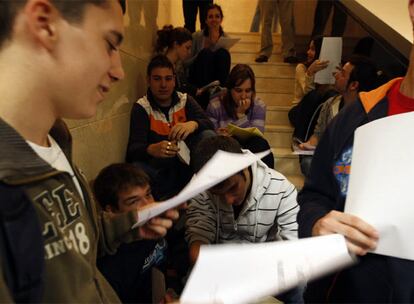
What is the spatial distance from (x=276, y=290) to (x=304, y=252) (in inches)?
4.1

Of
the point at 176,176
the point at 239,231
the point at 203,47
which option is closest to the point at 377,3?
the point at 203,47

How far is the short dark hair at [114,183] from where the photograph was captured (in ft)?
4.29

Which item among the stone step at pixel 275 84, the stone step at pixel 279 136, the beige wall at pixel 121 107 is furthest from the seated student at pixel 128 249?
the stone step at pixel 275 84

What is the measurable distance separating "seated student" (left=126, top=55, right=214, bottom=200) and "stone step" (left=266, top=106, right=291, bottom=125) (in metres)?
1.30

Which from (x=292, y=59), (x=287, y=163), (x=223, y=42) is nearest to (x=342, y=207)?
(x=287, y=163)

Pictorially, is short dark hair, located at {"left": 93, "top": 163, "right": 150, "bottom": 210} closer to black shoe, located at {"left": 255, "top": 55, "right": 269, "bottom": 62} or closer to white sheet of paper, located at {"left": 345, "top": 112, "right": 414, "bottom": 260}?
white sheet of paper, located at {"left": 345, "top": 112, "right": 414, "bottom": 260}

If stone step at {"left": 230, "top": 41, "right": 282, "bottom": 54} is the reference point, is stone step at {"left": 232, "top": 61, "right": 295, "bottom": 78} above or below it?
below

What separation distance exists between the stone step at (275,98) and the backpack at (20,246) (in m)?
3.45

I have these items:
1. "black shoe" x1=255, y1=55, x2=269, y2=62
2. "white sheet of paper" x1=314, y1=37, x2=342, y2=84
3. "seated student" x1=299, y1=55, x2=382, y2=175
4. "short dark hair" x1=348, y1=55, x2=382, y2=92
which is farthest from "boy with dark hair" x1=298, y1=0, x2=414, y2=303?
"black shoe" x1=255, y1=55, x2=269, y2=62

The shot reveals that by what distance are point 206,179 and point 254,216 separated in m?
0.89

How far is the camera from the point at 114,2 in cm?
60

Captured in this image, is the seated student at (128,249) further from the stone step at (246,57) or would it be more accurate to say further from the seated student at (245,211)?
the stone step at (246,57)

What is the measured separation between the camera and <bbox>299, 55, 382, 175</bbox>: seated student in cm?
238

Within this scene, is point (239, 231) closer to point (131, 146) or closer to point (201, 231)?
point (201, 231)
